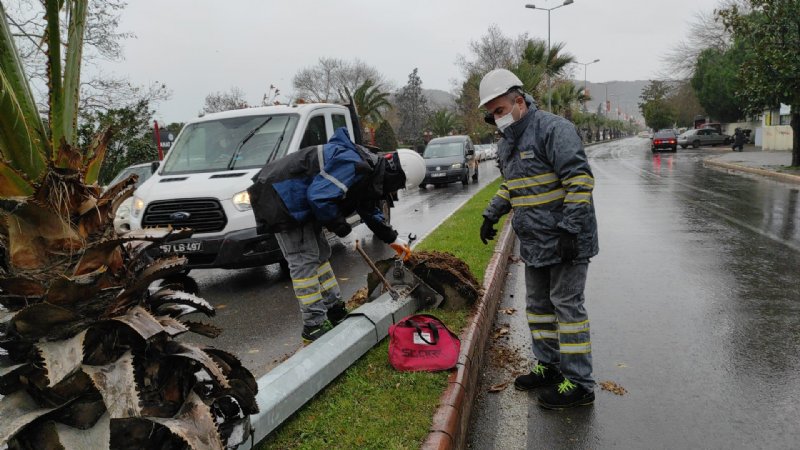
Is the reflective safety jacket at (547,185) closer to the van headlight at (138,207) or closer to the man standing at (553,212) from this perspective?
the man standing at (553,212)

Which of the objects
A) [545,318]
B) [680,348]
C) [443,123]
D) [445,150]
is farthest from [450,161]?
[443,123]

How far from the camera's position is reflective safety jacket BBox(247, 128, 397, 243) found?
173 inches

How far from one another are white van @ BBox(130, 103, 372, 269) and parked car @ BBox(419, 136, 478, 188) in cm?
1289

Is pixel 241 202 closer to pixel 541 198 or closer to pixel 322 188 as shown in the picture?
pixel 322 188

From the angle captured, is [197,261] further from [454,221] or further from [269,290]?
[454,221]

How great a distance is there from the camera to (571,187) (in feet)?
12.0

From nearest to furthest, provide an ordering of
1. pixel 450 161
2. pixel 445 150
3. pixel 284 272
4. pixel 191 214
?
pixel 191 214 < pixel 284 272 < pixel 450 161 < pixel 445 150

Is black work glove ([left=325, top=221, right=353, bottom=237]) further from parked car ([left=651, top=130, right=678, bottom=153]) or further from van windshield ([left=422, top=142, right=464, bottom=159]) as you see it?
parked car ([left=651, top=130, right=678, bottom=153])

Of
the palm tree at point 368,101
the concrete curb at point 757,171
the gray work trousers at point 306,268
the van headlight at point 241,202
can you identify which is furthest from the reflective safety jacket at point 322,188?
the palm tree at point 368,101

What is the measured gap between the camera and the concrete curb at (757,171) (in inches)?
722

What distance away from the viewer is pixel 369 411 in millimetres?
3432

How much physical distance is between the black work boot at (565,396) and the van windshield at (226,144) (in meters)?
4.87

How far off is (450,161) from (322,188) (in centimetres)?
1779

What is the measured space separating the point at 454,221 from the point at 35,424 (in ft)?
30.4
